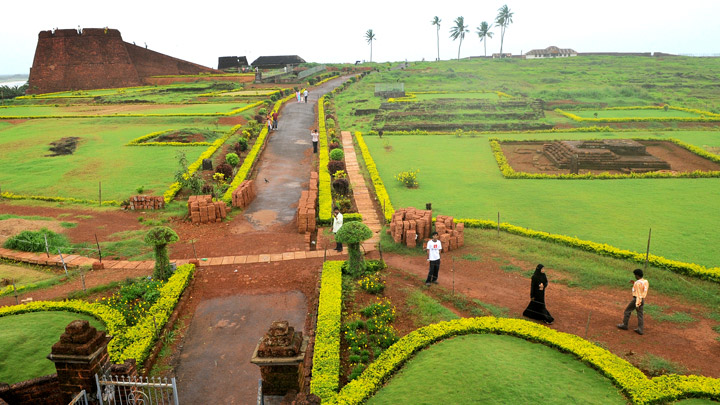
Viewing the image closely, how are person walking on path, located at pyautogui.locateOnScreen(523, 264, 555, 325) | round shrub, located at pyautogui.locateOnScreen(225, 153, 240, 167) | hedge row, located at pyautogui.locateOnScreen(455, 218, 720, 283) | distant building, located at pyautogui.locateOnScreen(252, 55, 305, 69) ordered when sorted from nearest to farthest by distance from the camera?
1. person walking on path, located at pyautogui.locateOnScreen(523, 264, 555, 325)
2. hedge row, located at pyautogui.locateOnScreen(455, 218, 720, 283)
3. round shrub, located at pyautogui.locateOnScreen(225, 153, 240, 167)
4. distant building, located at pyautogui.locateOnScreen(252, 55, 305, 69)

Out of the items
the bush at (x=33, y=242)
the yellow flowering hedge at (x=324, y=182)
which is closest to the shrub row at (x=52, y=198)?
the bush at (x=33, y=242)

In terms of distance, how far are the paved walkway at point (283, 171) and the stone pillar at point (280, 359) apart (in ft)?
29.7

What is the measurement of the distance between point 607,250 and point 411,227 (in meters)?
5.26

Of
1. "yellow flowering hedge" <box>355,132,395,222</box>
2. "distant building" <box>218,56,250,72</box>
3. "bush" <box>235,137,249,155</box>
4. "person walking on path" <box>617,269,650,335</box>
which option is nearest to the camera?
"person walking on path" <box>617,269,650,335</box>

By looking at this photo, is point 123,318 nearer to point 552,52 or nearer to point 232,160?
point 232,160

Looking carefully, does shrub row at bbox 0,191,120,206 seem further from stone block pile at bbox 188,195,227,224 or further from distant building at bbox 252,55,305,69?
distant building at bbox 252,55,305,69

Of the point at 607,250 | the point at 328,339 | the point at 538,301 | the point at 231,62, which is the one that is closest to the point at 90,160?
the point at 328,339

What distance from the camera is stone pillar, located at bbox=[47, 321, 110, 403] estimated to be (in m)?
5.66

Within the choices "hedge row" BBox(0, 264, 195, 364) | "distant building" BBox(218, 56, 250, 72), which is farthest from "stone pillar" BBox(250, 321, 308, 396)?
"distant building" BBox(218, 56, 250, 72)

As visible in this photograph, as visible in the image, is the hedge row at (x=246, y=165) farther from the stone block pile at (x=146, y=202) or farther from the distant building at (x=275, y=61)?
the distant building at (x=275, y=61)

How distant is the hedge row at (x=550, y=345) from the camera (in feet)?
21.8

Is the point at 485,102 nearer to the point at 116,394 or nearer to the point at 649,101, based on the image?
the point at 649,101

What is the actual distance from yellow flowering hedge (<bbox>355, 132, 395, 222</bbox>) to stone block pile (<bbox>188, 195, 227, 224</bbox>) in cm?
564

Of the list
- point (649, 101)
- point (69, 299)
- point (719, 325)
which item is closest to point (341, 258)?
point (69, 299)
